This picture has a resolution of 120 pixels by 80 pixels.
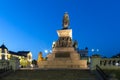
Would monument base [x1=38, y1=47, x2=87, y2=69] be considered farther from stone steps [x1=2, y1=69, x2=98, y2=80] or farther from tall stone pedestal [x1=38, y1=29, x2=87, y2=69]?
stone steps [x1=2, y1=69, x2=98, y2=80]

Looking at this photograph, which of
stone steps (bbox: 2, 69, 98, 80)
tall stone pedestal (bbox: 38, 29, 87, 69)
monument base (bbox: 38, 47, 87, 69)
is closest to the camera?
stone steps (bbox: 2, 69, 98, 80)

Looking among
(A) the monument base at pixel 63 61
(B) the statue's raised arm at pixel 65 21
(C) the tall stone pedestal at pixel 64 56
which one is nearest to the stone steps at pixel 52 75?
(A) the monument base at pixel 63 61

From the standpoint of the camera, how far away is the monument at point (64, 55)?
51656 millimetres

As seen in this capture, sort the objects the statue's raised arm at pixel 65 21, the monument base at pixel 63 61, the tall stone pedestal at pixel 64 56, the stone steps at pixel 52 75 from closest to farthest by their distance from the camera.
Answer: the stone steps at pixel 52 75 < the monument base at pixel 63 61 < the tall stone pedestal at pixel 64 56 < the statue's raised arm at pixel 65 21

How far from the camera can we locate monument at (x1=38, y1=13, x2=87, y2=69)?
169 ft

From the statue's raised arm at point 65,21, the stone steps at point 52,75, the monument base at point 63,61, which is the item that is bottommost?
the stone steps at point 52,75

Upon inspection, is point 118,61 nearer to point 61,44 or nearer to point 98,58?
point 98,58

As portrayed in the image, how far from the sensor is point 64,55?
5488 centimetres

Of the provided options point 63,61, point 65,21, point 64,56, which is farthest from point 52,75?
point 65,21

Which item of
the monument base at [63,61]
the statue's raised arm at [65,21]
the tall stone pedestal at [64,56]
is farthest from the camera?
the statue's raised arm at [65,21]

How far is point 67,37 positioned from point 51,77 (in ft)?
92.2

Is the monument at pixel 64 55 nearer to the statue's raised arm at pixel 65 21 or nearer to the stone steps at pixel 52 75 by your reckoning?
the statue's raised arm at pixel 65 21

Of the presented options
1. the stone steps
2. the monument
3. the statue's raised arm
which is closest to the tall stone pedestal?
the monument

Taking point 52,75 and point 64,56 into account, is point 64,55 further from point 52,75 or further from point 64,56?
point 52,75
